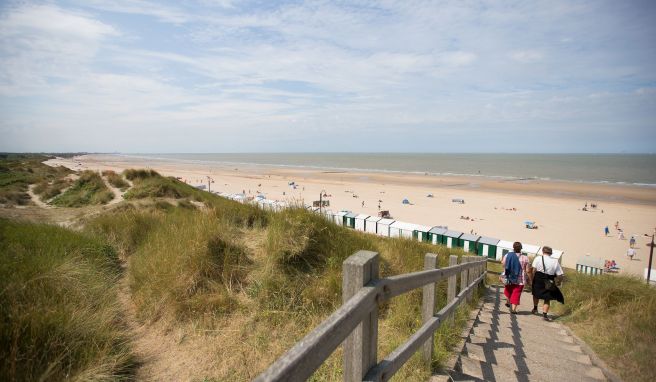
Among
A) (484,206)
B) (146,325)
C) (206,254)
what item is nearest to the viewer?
(146,325)

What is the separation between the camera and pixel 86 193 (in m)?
18.6

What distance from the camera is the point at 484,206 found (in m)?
35.7

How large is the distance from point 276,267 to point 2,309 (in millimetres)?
2996

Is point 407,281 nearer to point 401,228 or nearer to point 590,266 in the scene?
point 401,228

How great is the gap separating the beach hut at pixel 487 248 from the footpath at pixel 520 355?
13009 millimetres

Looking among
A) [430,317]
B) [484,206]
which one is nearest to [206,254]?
[430,317]

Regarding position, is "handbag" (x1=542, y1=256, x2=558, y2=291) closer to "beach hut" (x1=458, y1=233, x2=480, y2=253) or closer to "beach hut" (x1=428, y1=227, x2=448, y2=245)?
"beach hut" (x1=458, y1=233, x2=480, y2=253)

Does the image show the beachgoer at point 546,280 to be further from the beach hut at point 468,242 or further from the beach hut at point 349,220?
the beach hut at point 349,220

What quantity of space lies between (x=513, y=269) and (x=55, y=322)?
7445 millimetres

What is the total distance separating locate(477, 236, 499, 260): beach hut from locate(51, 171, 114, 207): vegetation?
19982 millimetres

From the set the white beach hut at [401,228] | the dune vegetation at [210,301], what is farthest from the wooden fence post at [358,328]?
the white beach hut at [401,228]

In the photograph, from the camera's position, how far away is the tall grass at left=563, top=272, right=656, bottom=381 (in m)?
4.11

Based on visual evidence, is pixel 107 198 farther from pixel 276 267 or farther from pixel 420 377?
pixel 420 377

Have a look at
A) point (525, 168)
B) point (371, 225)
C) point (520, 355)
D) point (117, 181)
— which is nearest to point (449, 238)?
point (371, 225)
